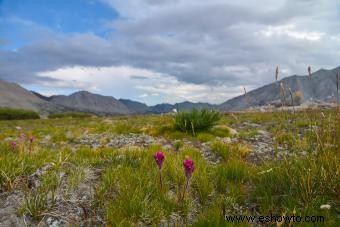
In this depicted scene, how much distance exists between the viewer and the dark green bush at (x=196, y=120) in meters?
14.9

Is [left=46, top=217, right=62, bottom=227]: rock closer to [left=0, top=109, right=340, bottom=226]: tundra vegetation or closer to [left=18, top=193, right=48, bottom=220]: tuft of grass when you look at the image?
[left=0, top=109, right=340, bottom=226]: tundra vegetation

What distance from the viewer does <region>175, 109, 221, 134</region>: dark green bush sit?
1493 cm

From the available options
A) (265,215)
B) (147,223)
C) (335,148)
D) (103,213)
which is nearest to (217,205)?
(265,215)

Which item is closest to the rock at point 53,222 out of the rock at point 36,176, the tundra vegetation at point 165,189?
the tundra vegetation at point 165,189

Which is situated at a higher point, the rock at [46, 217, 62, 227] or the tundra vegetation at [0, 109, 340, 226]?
the tundra vegetation at [0, 109, 340, 226]

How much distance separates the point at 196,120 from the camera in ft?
48.6

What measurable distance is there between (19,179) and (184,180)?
2735mm

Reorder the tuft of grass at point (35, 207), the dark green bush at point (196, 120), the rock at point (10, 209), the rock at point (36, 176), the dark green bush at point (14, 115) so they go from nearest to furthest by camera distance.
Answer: the rock at point (10, 209) < the tuft of grass at point (35, 207) < the rock at point (36, 176) < the dark green bush at point (196, 120) < the dark green bush at point (14, 115)

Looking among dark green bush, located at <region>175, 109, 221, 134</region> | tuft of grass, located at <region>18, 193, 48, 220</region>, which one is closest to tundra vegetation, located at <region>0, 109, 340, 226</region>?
tuft of grass, located at <region>18, 193, 48, 220</region>

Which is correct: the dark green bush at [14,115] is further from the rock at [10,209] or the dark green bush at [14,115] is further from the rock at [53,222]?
the rock at [53,222]

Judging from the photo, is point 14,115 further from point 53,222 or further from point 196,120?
point 53,222

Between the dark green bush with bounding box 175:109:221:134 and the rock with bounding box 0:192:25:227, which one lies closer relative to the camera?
the rock with bounding box 0:192:25:227

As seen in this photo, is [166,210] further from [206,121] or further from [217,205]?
[206,121]

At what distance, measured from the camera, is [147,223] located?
487cm
